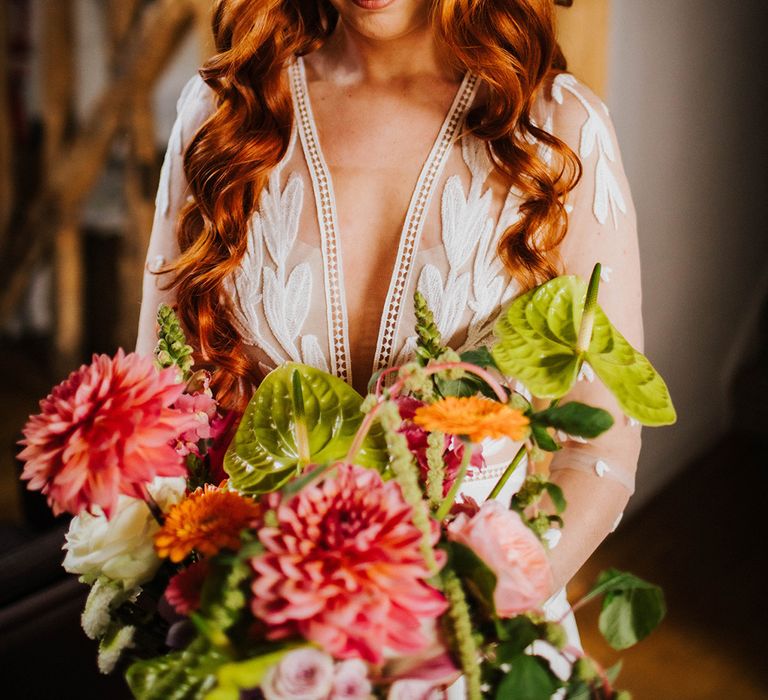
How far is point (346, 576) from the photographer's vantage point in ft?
1.38

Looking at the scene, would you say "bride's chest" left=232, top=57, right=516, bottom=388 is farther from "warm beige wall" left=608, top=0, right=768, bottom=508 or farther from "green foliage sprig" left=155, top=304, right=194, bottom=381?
"warm beige wall" left=608, top=0, right=768, bottom=508

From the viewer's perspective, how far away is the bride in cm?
96

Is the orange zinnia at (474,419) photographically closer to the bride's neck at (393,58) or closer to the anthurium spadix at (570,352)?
the anthurium spadix at (570,352)

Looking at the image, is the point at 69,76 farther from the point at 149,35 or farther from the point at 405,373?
the point at 405,373

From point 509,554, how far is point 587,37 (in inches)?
58.1

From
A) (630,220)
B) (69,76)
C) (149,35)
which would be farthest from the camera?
(69,76)

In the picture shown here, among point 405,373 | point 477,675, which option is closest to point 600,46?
point 405,373

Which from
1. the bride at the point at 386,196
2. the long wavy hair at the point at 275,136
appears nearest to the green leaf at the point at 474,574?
the bride at the point at 386,196

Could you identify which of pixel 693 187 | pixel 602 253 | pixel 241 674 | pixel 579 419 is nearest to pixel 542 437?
pixel 579 419

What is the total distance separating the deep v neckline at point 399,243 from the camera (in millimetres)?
993

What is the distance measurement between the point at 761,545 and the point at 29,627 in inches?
85.4

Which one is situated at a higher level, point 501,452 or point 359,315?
point 359,315

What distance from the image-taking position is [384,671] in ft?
1.57

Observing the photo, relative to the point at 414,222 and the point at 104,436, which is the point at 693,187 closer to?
the point at 414,222
